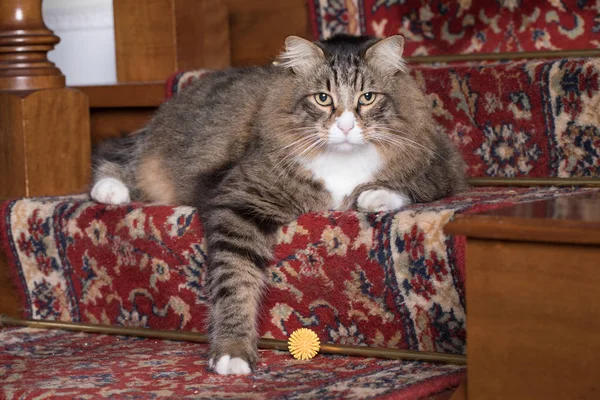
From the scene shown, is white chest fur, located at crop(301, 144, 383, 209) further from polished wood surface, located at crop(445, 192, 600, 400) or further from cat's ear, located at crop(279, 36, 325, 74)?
polished wood surface, located at crop(445, 192, 600, 400)

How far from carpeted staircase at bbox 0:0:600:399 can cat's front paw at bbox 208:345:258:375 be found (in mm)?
28

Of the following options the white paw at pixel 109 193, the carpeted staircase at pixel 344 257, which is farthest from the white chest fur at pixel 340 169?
the white paw at pixel 109 193

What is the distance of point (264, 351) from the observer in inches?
76.0

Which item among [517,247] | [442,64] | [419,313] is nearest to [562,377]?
[517,247]

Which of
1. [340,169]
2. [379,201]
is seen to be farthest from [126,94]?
[379,201]

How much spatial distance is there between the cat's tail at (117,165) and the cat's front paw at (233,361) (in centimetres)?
66

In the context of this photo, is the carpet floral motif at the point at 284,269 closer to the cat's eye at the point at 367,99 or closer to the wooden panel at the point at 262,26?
the cat's eye at the point at 367,99

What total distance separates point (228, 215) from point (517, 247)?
774mm

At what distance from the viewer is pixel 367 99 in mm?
1979

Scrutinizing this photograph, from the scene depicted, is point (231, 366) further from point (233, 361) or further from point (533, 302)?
point (533, 302)

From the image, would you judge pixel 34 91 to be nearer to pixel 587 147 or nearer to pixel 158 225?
pixel 158 225

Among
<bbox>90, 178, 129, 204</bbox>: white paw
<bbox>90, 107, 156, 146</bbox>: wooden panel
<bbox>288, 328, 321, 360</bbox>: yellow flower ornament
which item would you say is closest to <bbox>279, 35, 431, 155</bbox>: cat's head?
<bbox>288, 328, 321, 360</bbox>: yellow flower ornament

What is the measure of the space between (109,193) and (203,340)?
1.69 ft

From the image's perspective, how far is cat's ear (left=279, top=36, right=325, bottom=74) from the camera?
202cm
